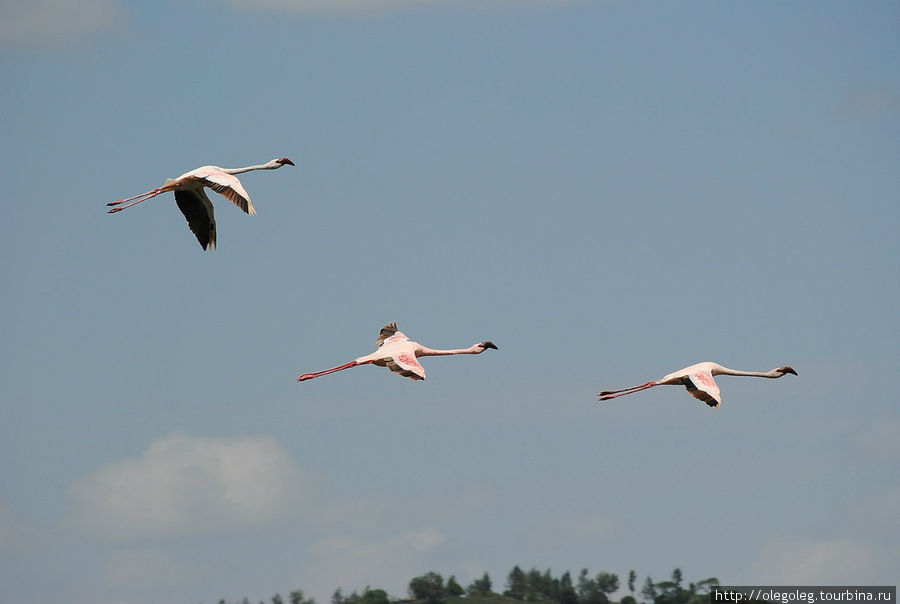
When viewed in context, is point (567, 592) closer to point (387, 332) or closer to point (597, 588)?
point (597, 588)

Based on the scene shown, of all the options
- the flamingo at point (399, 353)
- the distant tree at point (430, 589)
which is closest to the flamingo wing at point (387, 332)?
the flamingo at point (399, 353)

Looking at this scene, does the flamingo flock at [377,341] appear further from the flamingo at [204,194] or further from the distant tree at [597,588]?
the distant tree at [597,588]

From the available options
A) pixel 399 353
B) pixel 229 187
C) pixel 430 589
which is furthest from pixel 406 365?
pixel 430 589

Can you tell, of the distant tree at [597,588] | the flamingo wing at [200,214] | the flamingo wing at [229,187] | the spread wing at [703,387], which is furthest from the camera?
the distant tree at [597,588]

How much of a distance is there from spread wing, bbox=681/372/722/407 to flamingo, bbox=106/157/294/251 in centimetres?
1159

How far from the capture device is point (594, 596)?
89.5m

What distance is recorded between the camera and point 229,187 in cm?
3969

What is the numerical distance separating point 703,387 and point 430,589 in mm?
50911

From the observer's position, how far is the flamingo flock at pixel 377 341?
1574 inches

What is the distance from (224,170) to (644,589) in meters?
54.3

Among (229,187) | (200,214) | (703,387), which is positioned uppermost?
(200,214)

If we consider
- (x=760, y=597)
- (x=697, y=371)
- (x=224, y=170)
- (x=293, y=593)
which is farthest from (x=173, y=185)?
(x=293, y=593)

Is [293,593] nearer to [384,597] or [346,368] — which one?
[384,597]

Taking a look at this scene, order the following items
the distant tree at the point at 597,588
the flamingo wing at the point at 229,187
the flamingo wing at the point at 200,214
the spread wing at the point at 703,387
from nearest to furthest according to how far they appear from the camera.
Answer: the flamingo wing at the point at 229,187 → the spread wing at the point at 703,387 → the flamingo wing at the point at 200,214 → the distant tree at the point at 597,588
